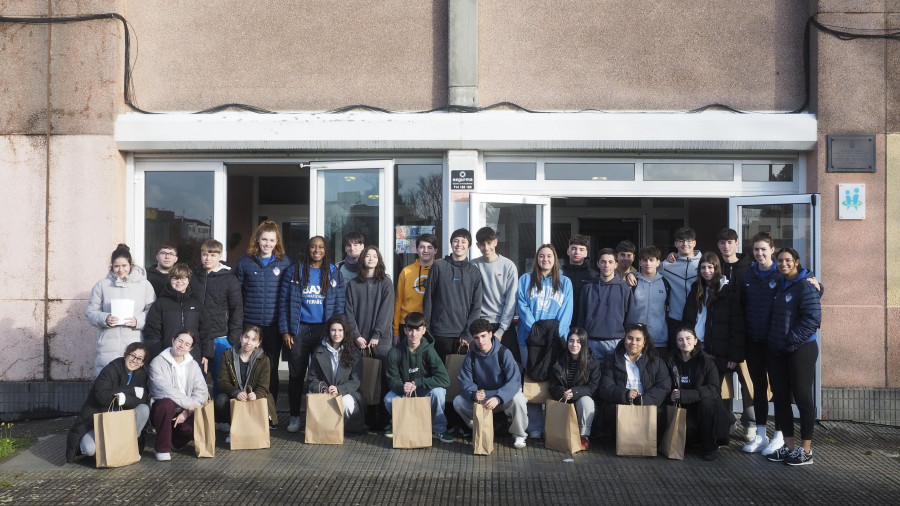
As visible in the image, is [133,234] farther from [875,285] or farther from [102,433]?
[875,285]

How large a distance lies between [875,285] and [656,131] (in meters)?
2.53

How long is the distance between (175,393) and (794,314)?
4.74 meters

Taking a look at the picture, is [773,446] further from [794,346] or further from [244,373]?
[244,373]

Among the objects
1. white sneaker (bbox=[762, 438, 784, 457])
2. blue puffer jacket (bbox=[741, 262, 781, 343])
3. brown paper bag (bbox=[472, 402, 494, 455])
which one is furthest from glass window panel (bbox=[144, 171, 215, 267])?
white sneaker (bbox=[762, 438, 784, 457])

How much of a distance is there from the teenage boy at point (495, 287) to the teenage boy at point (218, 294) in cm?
208

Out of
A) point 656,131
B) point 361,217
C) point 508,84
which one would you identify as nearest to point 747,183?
point 656,131

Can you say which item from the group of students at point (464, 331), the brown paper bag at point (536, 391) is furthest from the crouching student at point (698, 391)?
the brown paper bag at point (536, 391)

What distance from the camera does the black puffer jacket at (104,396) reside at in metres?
5.44

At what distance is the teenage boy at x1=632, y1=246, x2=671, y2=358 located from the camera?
6180 mm

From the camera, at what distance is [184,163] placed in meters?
7.75

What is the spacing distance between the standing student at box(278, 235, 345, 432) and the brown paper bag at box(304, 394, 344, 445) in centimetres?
49

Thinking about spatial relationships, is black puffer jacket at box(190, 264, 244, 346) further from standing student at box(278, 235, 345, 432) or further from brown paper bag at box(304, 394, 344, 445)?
brown paper bag at box(304, 394, 344, 445)

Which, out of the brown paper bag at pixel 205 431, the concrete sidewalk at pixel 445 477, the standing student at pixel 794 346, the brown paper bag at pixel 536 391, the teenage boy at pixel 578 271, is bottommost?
the concrete sidewalk at pixel 445 477

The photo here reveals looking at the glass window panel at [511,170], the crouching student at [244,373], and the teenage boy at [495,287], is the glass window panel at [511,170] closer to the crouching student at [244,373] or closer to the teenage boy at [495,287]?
the teenage boy at [495,287]
